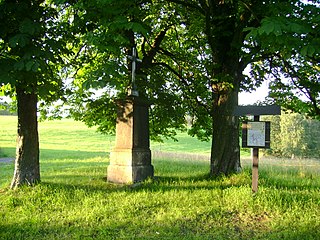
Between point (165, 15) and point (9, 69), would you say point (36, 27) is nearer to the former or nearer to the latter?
point (9, 69)

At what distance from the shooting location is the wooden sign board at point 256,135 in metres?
7.03

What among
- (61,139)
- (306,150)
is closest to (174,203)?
(61,139)

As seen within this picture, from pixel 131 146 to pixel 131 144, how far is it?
58mm

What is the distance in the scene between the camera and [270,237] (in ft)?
16.6

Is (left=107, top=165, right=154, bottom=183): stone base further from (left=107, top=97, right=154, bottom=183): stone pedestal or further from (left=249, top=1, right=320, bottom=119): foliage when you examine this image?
(left=249, top=1, right=320, bottom=119): foliage

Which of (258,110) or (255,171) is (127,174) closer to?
(255,171)

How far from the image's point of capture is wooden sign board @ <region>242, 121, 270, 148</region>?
7027 mm

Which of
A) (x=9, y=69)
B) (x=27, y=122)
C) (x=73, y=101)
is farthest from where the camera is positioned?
(x=73, y=101)

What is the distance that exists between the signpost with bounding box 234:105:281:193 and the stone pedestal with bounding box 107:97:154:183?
3.21 m

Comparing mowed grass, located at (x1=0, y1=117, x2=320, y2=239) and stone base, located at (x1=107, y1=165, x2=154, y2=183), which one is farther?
stone base, located at (x1=107, y1=165, x2=154, y2=183)

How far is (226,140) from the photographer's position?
9281mm

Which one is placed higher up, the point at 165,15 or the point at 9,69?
the point at 165,15

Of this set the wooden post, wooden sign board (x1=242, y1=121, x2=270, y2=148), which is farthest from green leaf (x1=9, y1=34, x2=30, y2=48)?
the wooden post

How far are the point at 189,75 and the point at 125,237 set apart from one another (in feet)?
28.4
